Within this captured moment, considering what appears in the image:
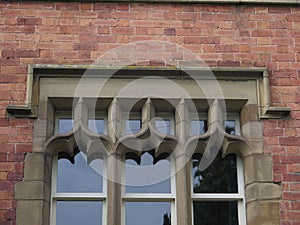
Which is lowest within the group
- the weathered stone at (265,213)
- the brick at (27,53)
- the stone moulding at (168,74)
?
the weathered stone at (265,213)

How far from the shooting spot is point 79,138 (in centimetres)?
534

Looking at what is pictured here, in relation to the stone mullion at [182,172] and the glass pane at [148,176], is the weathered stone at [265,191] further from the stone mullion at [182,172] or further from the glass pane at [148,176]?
the glass pane at [148,176]

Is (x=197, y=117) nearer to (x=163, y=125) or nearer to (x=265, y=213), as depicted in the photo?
(x=163, y=125)

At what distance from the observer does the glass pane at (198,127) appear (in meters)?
5.59

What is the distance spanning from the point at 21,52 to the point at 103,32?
0.77m

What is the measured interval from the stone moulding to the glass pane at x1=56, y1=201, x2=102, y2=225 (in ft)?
2.85

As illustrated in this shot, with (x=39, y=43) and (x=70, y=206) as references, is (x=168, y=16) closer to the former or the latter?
(x=39, y=43)

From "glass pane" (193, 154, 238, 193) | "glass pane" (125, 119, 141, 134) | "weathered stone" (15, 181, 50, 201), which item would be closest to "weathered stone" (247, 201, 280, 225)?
"glass pane" (193, 154, 238, 193)

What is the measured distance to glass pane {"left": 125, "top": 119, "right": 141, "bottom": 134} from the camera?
5.57 meters

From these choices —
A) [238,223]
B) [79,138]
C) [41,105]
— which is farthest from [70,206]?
[238,223]

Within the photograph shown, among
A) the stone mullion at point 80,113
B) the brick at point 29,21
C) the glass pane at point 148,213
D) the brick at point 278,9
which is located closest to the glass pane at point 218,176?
the glass pane at point 148,213

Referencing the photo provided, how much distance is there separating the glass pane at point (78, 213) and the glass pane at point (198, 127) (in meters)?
1.08

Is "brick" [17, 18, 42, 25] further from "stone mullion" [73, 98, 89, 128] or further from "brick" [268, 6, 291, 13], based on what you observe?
"brick" [268, 6, 291, 13]

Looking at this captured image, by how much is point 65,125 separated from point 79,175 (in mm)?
491
